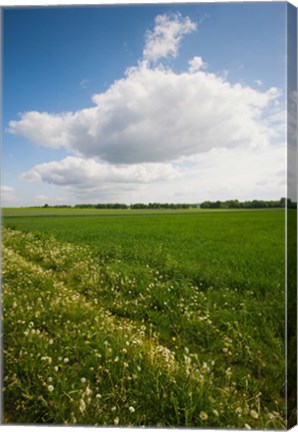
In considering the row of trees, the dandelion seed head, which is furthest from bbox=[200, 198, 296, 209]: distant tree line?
the dandelion seed head

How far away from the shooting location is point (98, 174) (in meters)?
4.00

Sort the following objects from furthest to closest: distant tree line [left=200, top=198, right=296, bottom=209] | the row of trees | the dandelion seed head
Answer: the row of trees, distant tree line [left=200, top=198, right=296, bottom=209], the dandelion seed head

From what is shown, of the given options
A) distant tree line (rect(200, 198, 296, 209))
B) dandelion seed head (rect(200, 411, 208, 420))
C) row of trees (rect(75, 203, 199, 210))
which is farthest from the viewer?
row of trees (rect(75, 203, 199, 210))

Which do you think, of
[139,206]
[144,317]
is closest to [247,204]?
[139,206]

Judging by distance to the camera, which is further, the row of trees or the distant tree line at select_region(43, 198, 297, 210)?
the row of trees

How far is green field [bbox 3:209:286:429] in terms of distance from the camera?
3.36m

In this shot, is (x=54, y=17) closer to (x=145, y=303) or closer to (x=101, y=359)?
(x=145, y=303)

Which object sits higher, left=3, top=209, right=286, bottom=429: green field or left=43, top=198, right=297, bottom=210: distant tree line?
left=43, top=198, right=297, bottom=210: distant tree line

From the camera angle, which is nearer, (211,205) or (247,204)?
(247,204)

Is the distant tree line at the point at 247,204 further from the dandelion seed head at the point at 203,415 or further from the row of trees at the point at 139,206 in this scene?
the dandelion seed head at the point at 203,415

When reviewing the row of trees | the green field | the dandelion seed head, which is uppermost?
the row of trees

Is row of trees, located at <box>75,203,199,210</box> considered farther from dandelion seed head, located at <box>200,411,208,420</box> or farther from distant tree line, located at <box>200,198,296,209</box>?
dandelion seed head, located at <box>200,411,208,420</box>

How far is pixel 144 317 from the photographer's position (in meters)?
3.72

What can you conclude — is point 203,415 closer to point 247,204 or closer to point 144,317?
point 144,317
